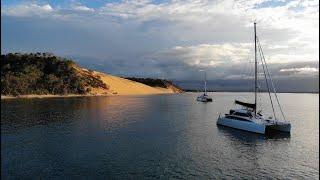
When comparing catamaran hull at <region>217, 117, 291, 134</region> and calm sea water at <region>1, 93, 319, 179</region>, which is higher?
catamaran hull at <region>217, 117, 291, 134</region>

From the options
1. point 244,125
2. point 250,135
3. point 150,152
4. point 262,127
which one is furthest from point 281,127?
point 150,152

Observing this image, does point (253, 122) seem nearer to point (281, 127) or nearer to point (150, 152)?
point (281, 127)

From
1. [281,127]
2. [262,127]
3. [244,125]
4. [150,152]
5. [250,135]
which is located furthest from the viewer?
[244,125]

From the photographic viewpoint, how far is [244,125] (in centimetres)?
6525

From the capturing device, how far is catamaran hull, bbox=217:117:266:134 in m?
61.7

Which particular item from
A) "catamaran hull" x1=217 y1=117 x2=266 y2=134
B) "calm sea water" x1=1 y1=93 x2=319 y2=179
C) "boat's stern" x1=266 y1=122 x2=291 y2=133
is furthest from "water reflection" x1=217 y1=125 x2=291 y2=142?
"boat's stern" x1=266 y1=122 x2=291 y2=133

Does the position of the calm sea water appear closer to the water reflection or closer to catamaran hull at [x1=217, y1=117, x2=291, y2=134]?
the water reflection

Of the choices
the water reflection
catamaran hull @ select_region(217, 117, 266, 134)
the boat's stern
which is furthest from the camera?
the boat's stern

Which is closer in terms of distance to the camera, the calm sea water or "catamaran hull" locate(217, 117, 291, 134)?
the calm sea water

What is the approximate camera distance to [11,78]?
166 meters

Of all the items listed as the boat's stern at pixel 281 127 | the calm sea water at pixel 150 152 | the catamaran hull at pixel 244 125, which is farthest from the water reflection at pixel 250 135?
the boat's stern at pixel 281 127

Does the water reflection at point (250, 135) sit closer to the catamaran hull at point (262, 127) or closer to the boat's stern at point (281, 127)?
the catamaran hull at point (262, 127)

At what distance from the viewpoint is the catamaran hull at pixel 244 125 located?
202ft

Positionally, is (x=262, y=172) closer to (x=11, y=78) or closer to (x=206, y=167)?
(x=206, y=167)
